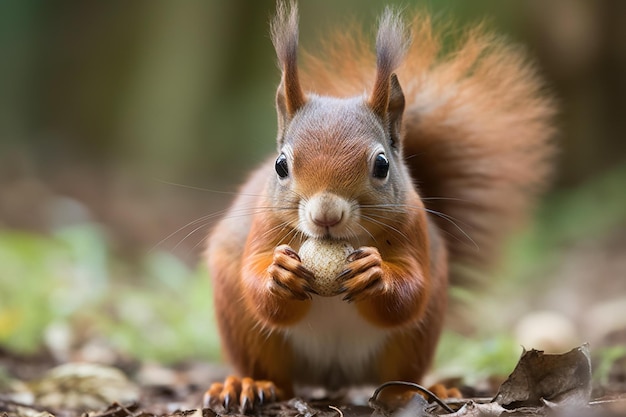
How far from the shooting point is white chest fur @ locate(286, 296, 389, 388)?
8.43 ft

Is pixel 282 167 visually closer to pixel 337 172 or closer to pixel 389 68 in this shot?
pixel 337 172

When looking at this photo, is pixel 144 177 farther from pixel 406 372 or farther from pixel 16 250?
pixel 406 372

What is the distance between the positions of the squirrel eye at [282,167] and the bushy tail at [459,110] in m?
0.84

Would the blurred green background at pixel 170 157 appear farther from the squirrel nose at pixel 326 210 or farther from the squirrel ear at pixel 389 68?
the squirrel ear at pixel 389 68

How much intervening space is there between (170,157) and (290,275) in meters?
8.19

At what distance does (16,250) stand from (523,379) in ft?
13.6

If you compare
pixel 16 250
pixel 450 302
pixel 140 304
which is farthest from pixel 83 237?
pixel 450 302

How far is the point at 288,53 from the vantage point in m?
2.49


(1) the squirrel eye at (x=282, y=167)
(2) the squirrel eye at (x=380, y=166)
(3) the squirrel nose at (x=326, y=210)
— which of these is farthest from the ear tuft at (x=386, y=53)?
(3) the squirrel nose at (x=326, y=210)

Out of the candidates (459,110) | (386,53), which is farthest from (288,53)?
(459,110)

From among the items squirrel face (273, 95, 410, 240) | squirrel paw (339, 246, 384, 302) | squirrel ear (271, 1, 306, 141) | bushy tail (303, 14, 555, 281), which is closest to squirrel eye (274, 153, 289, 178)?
squirrel face (273, 95, 410, 240)

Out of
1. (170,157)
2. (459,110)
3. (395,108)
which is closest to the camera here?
(395,108)

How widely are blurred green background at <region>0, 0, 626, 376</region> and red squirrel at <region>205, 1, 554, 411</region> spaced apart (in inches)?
9.2

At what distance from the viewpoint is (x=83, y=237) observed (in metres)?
5.55
